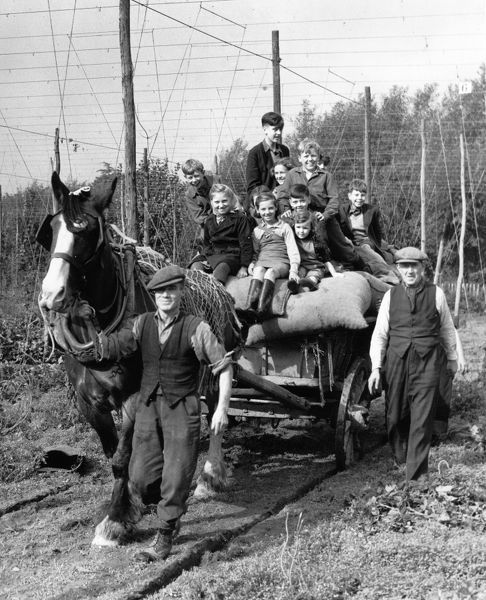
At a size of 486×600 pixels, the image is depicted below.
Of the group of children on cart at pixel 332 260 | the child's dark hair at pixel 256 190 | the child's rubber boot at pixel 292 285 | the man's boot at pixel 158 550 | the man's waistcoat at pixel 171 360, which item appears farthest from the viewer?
the child's dark hair at pixel 256 190

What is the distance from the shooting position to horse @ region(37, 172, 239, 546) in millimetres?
4914

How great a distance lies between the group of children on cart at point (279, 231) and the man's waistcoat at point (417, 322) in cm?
91

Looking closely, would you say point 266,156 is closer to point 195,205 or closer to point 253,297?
point 195,205

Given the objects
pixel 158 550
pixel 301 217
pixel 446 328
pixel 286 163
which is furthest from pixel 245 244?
pixel 158 550

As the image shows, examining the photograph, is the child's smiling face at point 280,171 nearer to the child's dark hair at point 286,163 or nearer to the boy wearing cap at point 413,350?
the child's dark hair at point 286,163

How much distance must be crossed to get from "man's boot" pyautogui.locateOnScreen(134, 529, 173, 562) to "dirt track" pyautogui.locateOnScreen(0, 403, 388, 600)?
61 mm

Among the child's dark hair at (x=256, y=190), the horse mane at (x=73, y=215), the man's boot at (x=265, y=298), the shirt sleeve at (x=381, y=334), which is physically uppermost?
the child's dark hair at (x=256, y=190)

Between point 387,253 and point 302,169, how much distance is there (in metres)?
1.59

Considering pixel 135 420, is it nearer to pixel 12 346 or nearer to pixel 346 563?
pixel 346 563

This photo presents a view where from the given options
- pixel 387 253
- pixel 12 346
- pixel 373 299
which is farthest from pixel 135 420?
pixel 12 346

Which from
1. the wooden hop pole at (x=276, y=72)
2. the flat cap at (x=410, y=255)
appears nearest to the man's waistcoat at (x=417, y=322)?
the flat cap at (x=410, y=255)

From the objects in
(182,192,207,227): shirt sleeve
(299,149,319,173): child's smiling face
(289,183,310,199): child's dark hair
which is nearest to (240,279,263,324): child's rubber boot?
(289,183,310,199): child's dark hair

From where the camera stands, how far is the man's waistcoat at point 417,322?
615 centimetres

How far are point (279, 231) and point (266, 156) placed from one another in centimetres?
230
